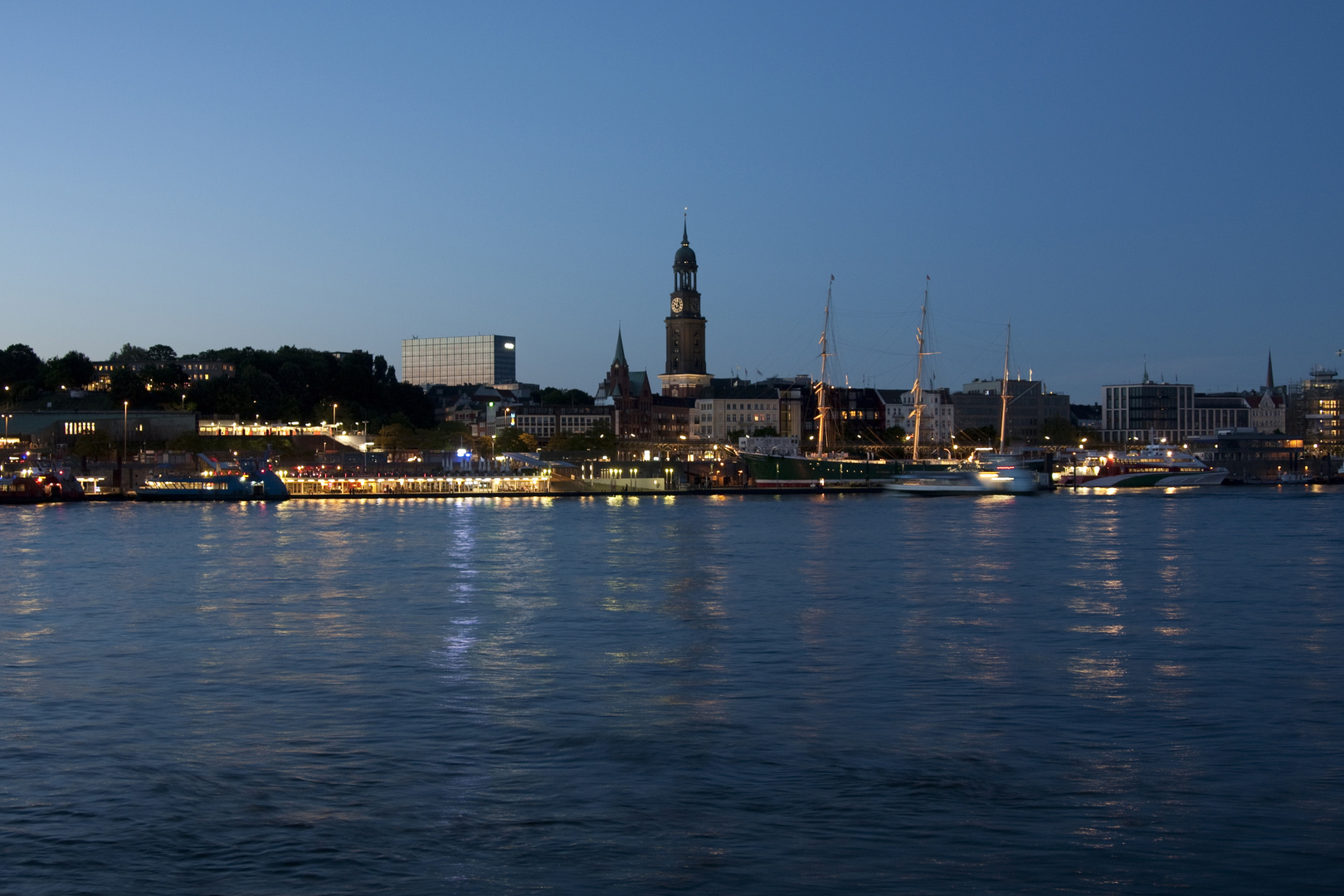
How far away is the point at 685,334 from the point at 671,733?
167 meters

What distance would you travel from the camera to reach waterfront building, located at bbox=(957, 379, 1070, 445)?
185 metres

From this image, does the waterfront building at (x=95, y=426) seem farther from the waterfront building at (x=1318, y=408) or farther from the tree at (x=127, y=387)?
the waterfront building at (x=1318, y=408)

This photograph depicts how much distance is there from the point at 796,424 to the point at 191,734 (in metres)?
155

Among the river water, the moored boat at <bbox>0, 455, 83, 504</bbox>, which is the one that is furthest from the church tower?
the river water

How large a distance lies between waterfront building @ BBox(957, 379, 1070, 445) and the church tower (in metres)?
35.8

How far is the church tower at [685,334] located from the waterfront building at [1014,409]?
117ft

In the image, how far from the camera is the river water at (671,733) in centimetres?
1055

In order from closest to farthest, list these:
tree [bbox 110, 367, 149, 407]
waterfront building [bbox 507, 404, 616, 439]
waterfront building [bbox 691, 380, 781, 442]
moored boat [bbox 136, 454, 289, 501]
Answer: moored boat [bbox 136, 454, 289, 501] → tree [bbox 110, 367, 149, 407] → waterfront building [bbox 507, 404, 616, 439] → waterfront building [bbox 691, 380, 781, 442]

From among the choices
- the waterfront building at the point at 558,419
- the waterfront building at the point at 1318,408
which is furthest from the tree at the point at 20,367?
the waterfront building at the point at 1318,408

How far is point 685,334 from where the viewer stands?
181375 millimetres

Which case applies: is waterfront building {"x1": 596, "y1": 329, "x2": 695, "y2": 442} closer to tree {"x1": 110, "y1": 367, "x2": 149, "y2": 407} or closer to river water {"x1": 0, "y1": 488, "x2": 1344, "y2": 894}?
tree {"x1": 110, "y1": 367, "x2": 149, "y2": 407}

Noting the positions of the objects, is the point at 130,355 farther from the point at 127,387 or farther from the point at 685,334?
the point at 685,334

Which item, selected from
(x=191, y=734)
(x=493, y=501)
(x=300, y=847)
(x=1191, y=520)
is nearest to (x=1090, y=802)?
(x=300, y=847)

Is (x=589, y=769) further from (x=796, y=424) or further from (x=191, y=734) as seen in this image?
(x=796, y=424)
